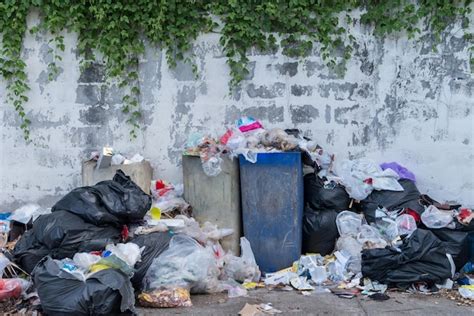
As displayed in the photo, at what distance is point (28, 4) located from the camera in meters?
5.76

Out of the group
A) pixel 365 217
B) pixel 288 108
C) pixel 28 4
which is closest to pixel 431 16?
pixel 288 108

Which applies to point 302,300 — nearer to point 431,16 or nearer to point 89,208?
point 89,208

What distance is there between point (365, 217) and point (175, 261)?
1970 mm

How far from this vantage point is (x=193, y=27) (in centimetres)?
582

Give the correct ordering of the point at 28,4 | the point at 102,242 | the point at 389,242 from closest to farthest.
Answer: the point at 102,242 → the point at 389,242 → the point at 28,4

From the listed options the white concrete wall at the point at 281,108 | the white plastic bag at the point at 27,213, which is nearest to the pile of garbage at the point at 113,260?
the white plastic bag at the point at 27,213

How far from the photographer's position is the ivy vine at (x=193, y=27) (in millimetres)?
5754

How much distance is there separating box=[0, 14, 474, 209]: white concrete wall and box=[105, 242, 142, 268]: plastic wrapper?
1.51 meters

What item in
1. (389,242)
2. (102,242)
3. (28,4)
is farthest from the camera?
(28,4)

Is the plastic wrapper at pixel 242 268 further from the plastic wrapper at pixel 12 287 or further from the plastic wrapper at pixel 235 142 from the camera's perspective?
the plastic wrapper at pixel 12 287

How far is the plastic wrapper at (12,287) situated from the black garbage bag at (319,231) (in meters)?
2.49

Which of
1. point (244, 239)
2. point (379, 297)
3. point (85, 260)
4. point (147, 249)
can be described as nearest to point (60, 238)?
point (85, 260)

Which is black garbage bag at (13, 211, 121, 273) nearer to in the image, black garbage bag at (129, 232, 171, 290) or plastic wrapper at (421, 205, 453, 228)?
black garbage bag at (129, 232, 171, 290)

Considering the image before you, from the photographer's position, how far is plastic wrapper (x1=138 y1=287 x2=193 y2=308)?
4.46 meters
